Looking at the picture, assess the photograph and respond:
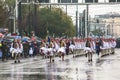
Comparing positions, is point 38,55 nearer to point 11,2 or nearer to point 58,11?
point 11,2

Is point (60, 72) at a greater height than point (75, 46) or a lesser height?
greater

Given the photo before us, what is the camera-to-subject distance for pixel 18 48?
35344 millimetres

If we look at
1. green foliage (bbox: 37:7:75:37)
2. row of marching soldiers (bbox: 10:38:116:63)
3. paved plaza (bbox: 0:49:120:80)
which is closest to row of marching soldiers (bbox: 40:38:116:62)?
row of marching soldiers (bbox: 10:38:116:63)

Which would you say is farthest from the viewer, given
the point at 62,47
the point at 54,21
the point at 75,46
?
the point at 54,21

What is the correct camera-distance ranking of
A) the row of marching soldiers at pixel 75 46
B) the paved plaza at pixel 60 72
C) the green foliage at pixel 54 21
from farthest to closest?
the green foliage at pixel 54 21 < the row of marching soldiers at pixel 75 46 < the paved plaza at pixel 60 72

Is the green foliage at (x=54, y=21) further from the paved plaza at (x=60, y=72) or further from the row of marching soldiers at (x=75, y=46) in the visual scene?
the paved plaza at (x=60, y=72)

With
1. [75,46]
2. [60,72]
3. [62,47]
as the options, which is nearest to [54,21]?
[75,46]

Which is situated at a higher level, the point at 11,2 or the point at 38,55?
the point at 11,2

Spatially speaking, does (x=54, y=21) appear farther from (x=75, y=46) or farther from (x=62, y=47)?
(x=62, y=47)

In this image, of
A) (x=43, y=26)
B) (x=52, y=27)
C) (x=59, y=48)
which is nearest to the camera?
(x=59, y=48)

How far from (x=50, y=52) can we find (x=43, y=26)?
39965 mm

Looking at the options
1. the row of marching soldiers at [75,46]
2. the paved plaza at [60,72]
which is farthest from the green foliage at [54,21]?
the paved plaza at [60,72]

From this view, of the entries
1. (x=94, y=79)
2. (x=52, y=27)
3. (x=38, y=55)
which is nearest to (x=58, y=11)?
(x=52, y=27)

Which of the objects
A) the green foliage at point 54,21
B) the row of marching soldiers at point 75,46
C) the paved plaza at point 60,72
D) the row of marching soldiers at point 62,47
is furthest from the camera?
the green foliage at point 54,21
